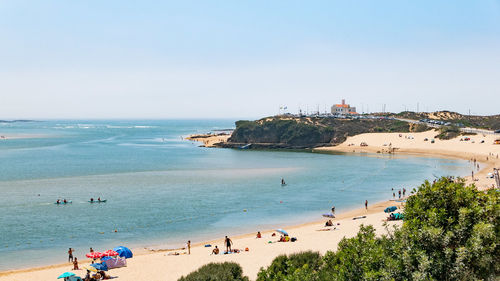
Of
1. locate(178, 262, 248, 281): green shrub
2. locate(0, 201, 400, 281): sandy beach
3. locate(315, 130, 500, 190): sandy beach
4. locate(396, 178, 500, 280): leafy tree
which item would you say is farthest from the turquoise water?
locate(396, 178, 500, 280): leafy tree

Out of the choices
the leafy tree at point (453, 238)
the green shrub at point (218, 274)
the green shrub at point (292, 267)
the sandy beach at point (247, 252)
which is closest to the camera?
the leafy tree at point (453, 238)

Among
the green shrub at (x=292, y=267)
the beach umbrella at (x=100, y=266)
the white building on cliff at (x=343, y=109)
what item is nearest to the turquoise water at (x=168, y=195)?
the beach umbrella at (x=100, y=266)

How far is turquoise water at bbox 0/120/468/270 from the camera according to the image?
112 feet

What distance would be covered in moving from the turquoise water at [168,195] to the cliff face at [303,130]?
30.0 metres

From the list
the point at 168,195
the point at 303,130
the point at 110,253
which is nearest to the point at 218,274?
the point at 110,253

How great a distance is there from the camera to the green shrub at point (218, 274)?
687 inches

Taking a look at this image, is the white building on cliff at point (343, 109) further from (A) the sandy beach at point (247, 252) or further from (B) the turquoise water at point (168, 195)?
(A) the sandy beach at point (247, 252)

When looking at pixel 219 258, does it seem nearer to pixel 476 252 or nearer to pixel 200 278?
pixel 200 278

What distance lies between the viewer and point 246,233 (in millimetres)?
35344

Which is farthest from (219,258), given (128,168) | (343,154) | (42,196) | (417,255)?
(343,154)

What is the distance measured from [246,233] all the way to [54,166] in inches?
2332

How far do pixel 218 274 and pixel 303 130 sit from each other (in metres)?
108

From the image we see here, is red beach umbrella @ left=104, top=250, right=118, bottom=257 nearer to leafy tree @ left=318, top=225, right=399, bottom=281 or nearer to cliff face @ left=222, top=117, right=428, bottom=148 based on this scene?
leafy tree @ left=318, top=225, right=399, bottom=281

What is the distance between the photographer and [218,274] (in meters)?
17.8
